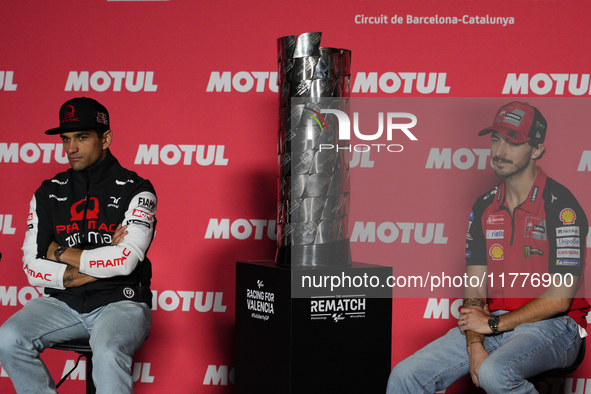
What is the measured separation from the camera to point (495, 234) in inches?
85.5

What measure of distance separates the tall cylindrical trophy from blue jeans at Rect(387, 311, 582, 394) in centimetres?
45

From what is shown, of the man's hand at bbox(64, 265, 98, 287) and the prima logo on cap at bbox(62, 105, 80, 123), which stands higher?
the prima logo on cap at bbox(62, 105, 80, 123)

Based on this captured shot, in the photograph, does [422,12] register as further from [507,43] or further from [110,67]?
[110,67]

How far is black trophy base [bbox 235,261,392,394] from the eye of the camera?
1817mm

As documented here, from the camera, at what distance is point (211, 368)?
2922mm

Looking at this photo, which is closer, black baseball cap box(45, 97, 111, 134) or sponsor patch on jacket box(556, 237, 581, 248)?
sponsor patch on jacket box(556, 237, 581, 248)

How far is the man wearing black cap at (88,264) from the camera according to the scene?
1.98 m

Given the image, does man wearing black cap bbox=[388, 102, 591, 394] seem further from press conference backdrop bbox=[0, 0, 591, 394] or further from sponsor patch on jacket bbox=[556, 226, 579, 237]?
press conference backdrop bbox=[0, 0, 591, 394]

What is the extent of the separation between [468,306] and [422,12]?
149 cm

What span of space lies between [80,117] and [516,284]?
1.74 m

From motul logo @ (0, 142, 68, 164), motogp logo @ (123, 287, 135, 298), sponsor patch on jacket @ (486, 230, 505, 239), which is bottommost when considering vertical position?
motogp logo @ (123, 287, 135, 298)

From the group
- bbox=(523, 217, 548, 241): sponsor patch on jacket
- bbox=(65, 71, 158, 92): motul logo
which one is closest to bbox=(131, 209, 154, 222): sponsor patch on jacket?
bbox=(65, 71, 158, 92): motul logo

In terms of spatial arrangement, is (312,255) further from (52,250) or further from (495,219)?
(52,250)

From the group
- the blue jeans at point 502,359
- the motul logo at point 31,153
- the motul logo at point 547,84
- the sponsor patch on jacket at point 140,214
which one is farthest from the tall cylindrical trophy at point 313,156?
the motul logo at point 31,153
